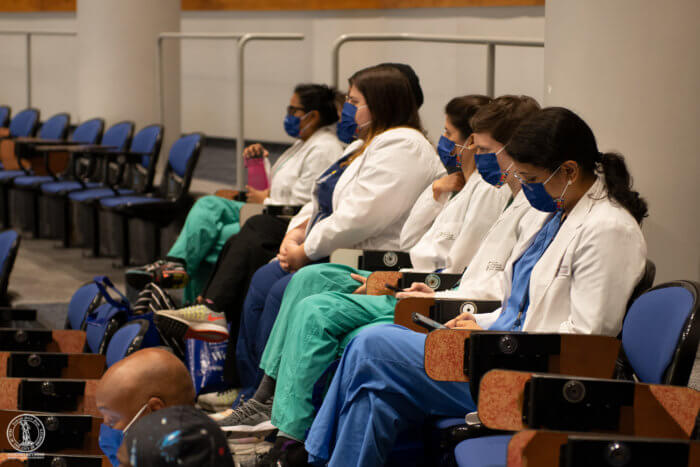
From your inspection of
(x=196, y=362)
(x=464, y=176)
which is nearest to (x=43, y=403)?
(x=196, y=362)

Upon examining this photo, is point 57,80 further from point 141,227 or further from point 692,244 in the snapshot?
point 692,244

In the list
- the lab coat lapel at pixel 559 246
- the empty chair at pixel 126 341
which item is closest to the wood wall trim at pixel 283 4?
the empty chair at pixel 126 341

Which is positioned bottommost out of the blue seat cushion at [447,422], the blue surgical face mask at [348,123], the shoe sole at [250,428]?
the shoe sole at [250,428]

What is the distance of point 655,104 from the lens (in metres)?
2.92

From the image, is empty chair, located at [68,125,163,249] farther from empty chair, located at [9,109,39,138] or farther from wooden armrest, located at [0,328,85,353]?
wooden armrest, located at [0,328,85,353]

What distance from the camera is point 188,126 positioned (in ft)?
37.0

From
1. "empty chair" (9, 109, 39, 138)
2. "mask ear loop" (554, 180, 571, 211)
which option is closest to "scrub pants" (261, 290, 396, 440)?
"mask ear loop" (554, 180, 571, 211)

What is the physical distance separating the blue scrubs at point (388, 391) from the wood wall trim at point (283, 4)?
4.99 metres

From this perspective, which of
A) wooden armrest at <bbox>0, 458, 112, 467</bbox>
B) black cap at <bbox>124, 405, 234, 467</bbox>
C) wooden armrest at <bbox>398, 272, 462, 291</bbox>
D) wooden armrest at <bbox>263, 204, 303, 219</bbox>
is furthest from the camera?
wooden armrest at <bbox>263, 204, 303, 219</bbox>

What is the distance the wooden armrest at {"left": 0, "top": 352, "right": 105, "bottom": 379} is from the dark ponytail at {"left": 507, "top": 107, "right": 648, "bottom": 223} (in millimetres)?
1446

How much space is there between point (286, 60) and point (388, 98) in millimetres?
5714

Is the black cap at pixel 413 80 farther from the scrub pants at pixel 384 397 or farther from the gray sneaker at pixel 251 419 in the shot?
the scrub pants at pixel 384 397

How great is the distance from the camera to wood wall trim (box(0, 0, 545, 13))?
25.5 feet

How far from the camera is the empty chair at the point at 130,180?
6.82 meters
